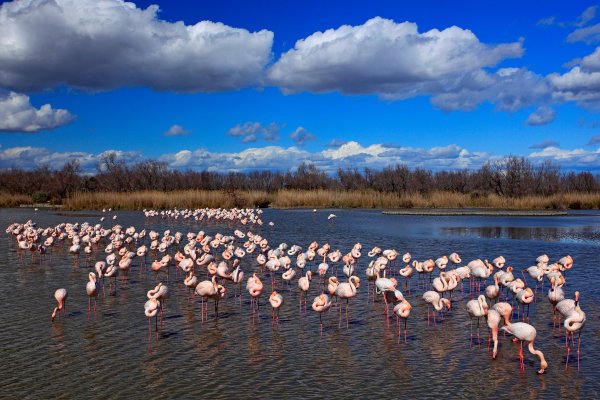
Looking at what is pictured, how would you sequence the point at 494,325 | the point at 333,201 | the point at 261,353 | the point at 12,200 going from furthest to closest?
the point at 12,200
the point at 333,201
the point at 261,353
the point at 494,325

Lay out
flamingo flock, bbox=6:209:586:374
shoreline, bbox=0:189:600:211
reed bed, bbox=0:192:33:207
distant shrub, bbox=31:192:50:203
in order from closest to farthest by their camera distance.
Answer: flamingo flock, bbox=6:209:586:374 → shoreline, bbox=0:189:600:211 → reed bed, bbox=0:192:33:207 → distant shrub, bbox=31:192:50:203

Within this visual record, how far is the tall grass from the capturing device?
4550 centimetres

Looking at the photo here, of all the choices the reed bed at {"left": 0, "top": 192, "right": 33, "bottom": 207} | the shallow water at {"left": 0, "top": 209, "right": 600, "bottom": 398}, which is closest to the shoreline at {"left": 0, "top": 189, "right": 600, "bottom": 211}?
the reed bed at {"left": 0, "top": 192, "right": 33, "bottom": 207}

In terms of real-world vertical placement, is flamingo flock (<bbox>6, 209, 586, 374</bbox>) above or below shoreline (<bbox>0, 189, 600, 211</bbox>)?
below

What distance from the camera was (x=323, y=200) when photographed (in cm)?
4994

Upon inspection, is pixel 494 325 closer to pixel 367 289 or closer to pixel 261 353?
pixel 261 353

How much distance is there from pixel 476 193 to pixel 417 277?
36.5 meters

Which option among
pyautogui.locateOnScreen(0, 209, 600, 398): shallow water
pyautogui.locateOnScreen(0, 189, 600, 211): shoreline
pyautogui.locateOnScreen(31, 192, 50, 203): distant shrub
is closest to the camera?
pyautogui.locateOnScreen(0, 209, 600, 398): shallow water

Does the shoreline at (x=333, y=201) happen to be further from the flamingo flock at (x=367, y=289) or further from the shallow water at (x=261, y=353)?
the shallow water at (x=261, y=353)

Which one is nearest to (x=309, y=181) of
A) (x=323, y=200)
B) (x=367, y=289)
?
(x=323, y=200)

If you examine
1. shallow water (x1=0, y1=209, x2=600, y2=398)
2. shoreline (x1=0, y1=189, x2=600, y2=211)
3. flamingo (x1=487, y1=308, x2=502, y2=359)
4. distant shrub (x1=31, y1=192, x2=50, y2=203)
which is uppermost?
distant shrub (x1=31, y1=192, x2=50, y2=203)

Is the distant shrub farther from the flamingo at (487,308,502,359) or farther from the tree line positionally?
the flamingo at (487,308,502,359)

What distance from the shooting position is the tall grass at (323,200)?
45.5m

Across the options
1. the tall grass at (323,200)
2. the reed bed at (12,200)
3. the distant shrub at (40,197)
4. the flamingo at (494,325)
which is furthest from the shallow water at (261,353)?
the distant shrub at (40,197)
